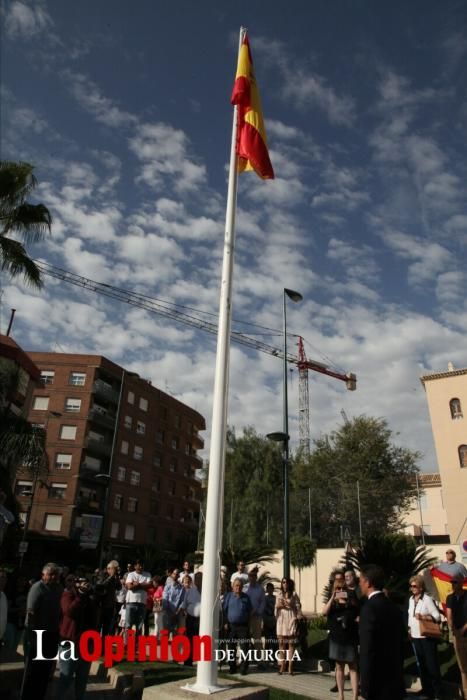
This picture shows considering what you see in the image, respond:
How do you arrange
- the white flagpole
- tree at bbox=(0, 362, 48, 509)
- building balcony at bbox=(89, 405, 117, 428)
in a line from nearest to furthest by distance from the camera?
→ the white flagpole
tree at bbox=(0, 362, 48, 509)
building balcony at bbox=(89, 405, 117, 428)

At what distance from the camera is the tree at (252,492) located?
3953 cm

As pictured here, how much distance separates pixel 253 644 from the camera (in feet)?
31.6

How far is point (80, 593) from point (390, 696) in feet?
14.0

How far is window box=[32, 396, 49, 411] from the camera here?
45781mm

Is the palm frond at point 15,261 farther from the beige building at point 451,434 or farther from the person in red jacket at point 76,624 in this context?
the beige building at point 451,434

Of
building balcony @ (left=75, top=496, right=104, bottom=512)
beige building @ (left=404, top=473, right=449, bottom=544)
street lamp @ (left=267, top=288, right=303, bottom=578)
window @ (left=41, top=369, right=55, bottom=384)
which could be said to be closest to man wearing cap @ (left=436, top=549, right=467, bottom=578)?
street lamp @ (left=267, top=288, right=303, bottom=578)

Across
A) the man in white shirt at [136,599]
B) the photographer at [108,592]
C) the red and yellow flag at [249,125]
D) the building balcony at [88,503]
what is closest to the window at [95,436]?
the building balcony at [88,503]

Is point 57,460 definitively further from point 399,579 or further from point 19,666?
point 19,666

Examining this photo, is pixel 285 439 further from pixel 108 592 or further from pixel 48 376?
pixel 48 376

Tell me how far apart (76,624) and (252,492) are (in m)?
36.4

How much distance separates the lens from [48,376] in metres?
47.2

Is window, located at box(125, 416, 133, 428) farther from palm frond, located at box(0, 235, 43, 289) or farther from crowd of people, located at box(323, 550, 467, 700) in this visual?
crowd of people, located at box(323, 550, 467, 700)

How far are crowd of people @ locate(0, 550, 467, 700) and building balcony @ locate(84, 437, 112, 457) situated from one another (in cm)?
3377

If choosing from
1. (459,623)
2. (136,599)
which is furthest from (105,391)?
(459,623)
